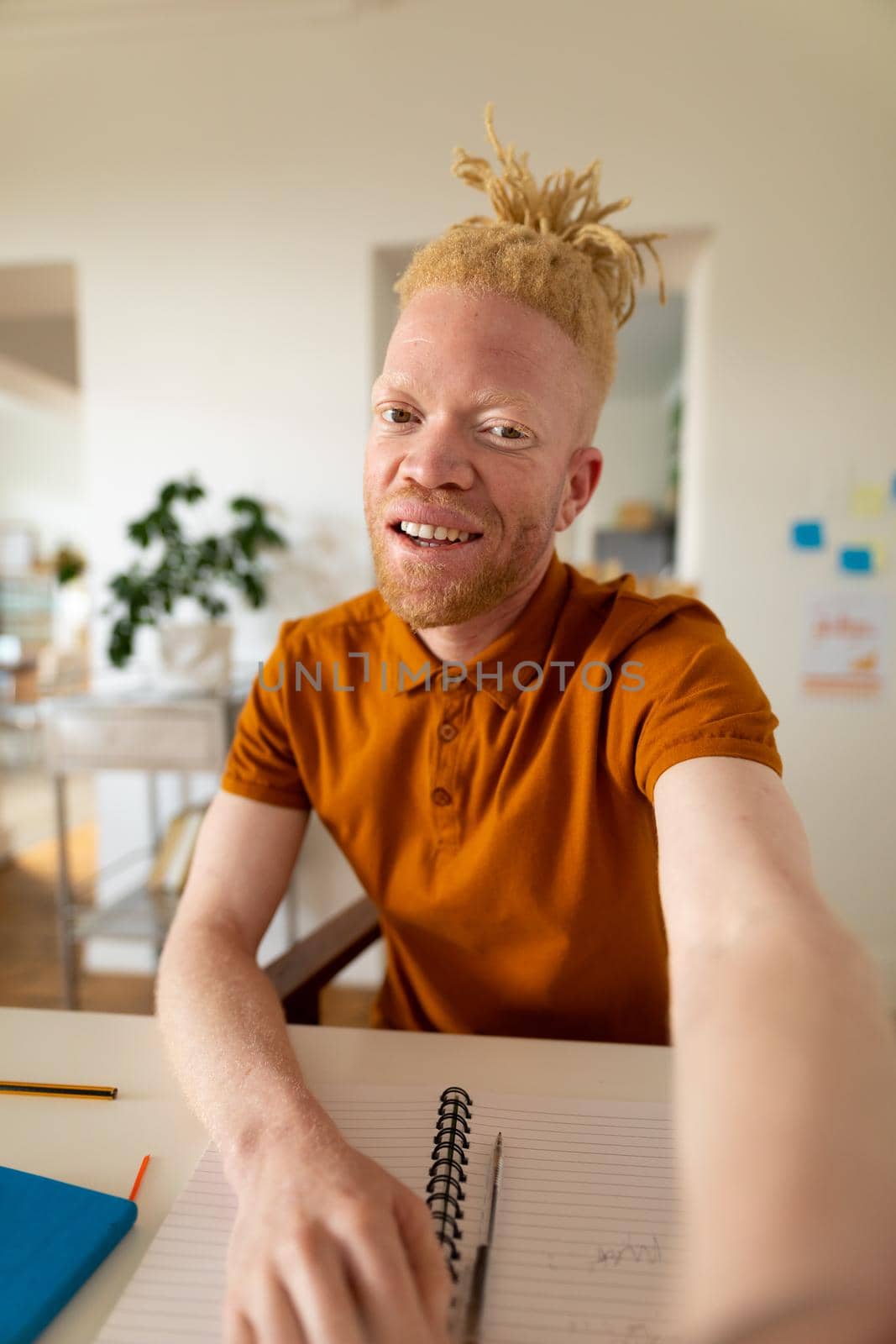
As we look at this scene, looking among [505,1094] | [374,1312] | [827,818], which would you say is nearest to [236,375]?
[827,818]

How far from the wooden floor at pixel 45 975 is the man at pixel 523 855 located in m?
1.13

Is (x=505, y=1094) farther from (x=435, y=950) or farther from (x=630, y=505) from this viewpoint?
(x=630, y=505)

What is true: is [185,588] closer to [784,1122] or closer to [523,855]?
[523,855]

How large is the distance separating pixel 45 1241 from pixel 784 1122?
0.45 metres

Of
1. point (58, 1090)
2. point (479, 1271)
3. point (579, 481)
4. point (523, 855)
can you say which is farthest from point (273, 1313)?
point (579, 481)

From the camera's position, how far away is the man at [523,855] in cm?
37

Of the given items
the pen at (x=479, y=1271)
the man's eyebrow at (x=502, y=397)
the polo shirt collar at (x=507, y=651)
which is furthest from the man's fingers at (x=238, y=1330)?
the man's eyebrow at (x=502, y=397)

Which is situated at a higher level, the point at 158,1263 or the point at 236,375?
the point at 236,375

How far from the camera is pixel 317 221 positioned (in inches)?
92.1

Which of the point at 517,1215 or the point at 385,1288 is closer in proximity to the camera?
the point at 385,1288

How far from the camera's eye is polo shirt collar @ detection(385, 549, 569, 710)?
92 centimetres

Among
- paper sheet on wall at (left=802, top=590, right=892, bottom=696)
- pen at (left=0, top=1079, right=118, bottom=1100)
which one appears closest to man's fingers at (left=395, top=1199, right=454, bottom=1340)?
pen at (left=0, top=1079, right=118, bottom=1100)

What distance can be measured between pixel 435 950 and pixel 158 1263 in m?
0.49

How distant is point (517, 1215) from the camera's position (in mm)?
555
